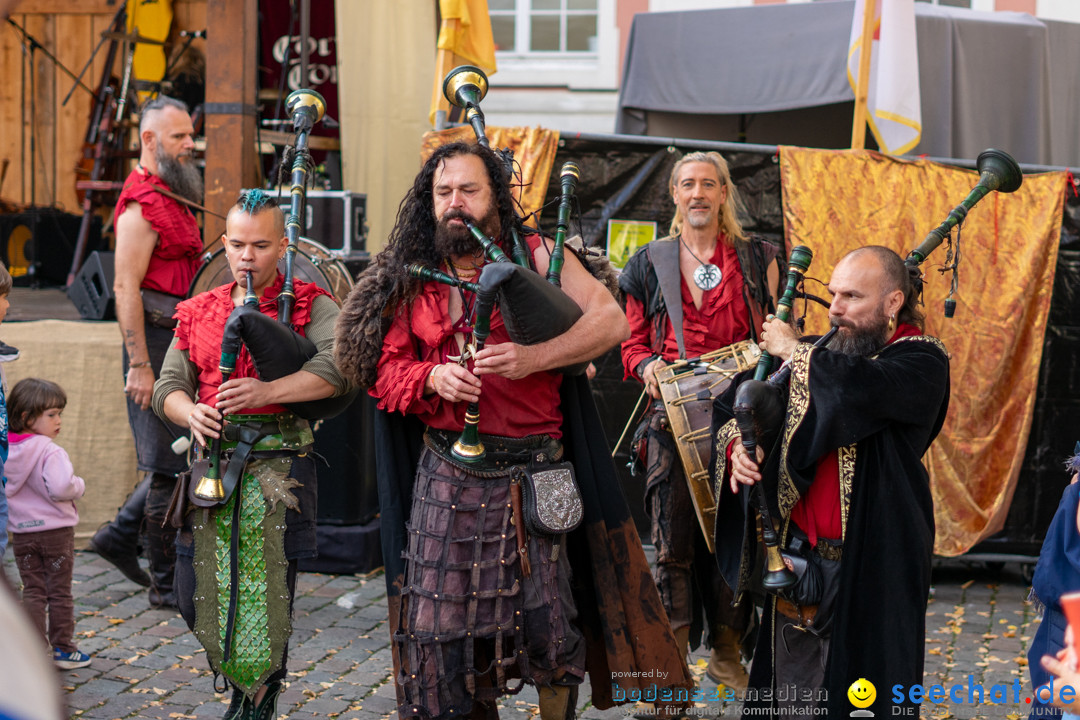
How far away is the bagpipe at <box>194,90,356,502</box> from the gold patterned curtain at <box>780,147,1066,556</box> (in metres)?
2.90

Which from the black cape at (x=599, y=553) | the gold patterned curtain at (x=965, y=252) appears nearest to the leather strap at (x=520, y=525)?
the black cape at (x=599, y=553)

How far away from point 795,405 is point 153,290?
335 cm

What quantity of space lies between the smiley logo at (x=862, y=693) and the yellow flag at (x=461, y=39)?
374cm

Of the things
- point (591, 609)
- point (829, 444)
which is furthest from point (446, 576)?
point (829, 444)

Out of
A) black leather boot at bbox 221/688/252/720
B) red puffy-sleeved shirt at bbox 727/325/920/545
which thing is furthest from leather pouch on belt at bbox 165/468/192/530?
red puffy-sleeved shirt at bbox 727/325/920/545

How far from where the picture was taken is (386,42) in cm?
643

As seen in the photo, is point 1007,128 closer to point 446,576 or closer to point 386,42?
point 386,42

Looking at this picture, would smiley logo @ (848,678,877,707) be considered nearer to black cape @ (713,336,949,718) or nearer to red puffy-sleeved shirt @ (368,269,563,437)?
black cape @ (713,336,949,718)

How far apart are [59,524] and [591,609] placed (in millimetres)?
2296

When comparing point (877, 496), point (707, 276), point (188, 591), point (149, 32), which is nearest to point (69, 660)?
point (188, 591)

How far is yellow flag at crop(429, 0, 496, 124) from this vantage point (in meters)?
5.96

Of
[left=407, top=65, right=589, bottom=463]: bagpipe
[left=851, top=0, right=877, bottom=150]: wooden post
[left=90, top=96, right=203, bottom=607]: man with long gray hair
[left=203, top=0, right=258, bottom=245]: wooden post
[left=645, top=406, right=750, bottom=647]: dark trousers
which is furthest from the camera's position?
[left=203, top=0, right=258, bottom=245]: wooden post

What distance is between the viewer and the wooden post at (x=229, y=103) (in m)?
5.82

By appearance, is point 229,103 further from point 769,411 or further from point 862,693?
point 862,693
